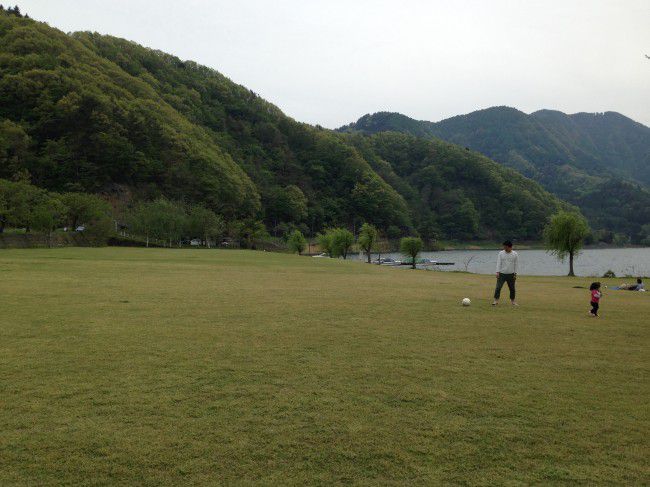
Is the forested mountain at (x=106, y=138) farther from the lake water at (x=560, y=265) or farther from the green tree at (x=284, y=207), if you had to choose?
the lake water at (x=560, y=265)

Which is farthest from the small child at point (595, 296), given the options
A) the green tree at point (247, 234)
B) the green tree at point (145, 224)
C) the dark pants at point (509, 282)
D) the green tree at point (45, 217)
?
the green tree at point (247, 234)

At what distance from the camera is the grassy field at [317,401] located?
4.50 metres

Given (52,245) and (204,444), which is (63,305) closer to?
(204,444)

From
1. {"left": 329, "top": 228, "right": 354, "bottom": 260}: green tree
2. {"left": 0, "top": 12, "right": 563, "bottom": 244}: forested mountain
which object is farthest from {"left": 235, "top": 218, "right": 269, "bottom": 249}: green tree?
{"left": 0, "top": 12, "right": 563, "bottom": 244}: forested mountain

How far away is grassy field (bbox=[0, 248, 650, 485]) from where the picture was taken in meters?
4.50

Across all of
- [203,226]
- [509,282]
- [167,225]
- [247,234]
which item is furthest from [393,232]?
[509,282]

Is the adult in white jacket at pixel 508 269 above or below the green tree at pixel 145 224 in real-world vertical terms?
below

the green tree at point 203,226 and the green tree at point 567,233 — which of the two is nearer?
the green tree at point 567,233

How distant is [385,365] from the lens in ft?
25.4

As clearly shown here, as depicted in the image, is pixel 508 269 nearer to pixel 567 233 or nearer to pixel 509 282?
pixel 509 282

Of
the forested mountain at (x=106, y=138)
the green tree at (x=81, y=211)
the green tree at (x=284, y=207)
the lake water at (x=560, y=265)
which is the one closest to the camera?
the green tree at (x=81, y=211)

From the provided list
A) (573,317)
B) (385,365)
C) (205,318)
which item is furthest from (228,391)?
(573,317)

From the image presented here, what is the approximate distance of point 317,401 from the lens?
6023mm

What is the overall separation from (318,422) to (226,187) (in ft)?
444
